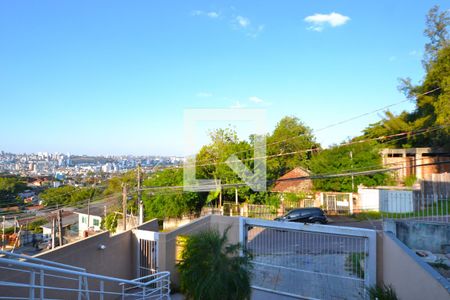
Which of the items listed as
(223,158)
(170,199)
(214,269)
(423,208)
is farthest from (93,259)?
(223,158)

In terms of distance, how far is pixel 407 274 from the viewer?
4.73 metres

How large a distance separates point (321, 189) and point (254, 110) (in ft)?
33.2

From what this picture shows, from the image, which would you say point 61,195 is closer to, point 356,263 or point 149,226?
point 149,226

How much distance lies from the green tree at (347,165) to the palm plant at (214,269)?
15.0 meters

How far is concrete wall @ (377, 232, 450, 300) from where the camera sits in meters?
3.38

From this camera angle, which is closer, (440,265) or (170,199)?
(440,265)

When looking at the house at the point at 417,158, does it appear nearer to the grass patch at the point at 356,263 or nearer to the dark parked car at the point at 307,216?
the dark parked car at the point at 307,216

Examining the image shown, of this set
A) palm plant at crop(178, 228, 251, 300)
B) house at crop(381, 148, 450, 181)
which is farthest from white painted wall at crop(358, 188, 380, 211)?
palm plant at crop(178, 228, 251, 300)

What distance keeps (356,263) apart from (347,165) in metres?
12.2

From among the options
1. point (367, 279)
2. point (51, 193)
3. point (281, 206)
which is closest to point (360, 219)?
point (281, 206)

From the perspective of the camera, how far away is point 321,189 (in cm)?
1958

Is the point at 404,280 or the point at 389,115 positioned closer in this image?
the point at 404,280

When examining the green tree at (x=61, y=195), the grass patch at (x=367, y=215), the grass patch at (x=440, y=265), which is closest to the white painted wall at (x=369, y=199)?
the grass patch at (x=367, y=215)

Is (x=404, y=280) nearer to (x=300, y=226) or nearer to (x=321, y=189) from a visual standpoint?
(x=300, y=226)
